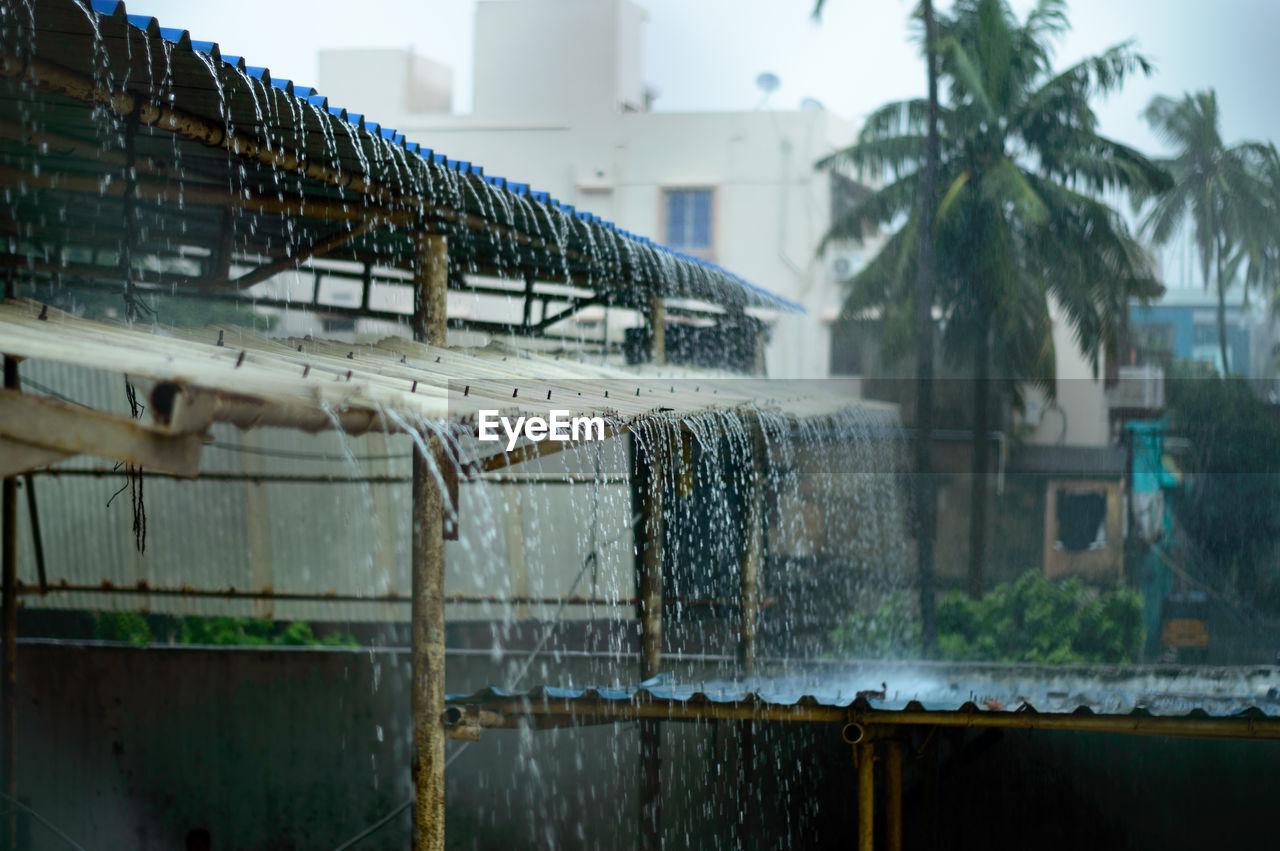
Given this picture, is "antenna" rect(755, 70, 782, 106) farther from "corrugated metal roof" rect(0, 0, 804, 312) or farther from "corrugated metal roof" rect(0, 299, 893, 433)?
"corrugated metal roof" rect(0, 299, 893, 433)

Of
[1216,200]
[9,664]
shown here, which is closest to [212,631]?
[9,664]

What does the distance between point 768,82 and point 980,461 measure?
7441 mm

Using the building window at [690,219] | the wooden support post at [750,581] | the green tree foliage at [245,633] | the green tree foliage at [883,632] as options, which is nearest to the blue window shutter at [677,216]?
the building window at [690,219]

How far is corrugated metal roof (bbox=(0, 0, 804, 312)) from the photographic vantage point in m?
3.77

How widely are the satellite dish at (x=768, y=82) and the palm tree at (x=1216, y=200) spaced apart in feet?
18.9

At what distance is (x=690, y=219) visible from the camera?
18234 millimetres

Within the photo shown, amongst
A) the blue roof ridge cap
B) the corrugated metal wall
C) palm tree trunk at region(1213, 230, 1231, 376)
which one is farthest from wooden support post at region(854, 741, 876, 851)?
palm tree trunk at region(1213, 230, 1231, 376)

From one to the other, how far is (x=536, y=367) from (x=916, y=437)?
33.2 ft

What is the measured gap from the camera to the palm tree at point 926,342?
14.5m

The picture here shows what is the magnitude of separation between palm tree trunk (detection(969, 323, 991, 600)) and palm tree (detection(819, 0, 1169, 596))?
Answer: 0.9 inches

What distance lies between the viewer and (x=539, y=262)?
307 inches

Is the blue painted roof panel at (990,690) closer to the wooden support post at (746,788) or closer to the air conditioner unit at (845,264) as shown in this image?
the wooden support post at (746,788)

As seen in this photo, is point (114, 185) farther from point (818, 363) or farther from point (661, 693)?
point (818, 363)

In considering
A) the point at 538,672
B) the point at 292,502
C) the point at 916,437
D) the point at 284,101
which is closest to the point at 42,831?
the point at 292,502
